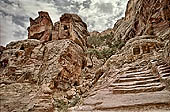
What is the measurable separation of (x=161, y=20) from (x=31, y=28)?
23908 mm

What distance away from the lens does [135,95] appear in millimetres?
7336

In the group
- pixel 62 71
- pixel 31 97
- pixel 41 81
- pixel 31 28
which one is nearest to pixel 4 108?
pixel 31 97

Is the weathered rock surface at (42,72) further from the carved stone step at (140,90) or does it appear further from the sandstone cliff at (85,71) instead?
the carved stone step at (140,90)

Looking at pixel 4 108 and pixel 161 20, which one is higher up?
pixel 161 20

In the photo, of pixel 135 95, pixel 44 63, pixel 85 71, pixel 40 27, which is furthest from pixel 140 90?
pixel 40 27

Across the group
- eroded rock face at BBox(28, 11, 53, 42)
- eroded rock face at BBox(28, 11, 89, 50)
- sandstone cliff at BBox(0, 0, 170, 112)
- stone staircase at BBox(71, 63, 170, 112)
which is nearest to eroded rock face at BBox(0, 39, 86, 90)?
sandstone cliff at BBox(0, 0, 170, 112)

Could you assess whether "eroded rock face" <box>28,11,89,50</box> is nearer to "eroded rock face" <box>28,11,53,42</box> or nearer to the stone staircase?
"eroded rock face" <box>28,11,53,42</box>

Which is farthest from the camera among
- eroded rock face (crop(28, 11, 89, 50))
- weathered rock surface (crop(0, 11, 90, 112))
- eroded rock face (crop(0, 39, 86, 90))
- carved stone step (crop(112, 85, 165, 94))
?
eroded rock face (crop(28, 11, 89, 50))

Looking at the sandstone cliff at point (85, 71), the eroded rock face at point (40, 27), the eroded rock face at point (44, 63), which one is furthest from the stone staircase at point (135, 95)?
the eroded rock face at point (40, 27)

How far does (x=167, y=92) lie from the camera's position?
6.83 meters

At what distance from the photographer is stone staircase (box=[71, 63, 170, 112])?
6.31 m

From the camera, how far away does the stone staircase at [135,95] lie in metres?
6.31

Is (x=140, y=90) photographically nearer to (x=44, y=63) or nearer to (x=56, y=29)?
(x=44, y=63)

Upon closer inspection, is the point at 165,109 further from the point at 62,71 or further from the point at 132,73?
the point at 62,71
